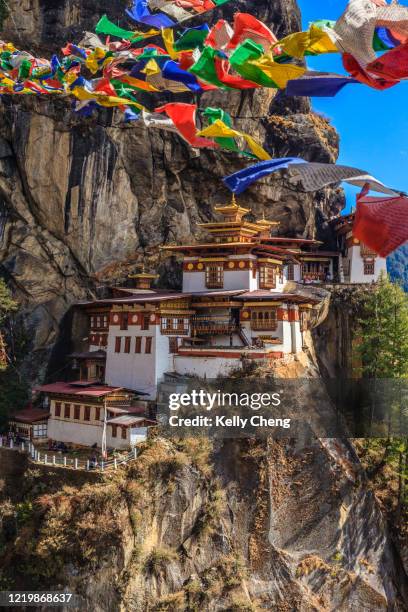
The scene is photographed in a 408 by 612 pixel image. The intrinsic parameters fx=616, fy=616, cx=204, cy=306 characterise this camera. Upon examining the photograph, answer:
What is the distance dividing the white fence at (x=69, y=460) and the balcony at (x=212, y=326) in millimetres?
8366

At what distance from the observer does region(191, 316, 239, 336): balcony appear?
31.5 m

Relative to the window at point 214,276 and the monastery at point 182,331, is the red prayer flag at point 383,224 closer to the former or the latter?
the monastery at point 182,331

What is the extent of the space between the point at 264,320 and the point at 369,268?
12631 mm

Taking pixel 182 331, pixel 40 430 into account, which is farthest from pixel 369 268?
pixel 40 430

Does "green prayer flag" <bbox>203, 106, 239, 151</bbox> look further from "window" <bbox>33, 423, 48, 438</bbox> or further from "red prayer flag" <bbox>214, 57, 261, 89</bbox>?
"window" <bbox>33, 423, 48, 438</bbox>

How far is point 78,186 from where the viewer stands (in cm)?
3569

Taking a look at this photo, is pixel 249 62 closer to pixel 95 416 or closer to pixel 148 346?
pixel 95 416

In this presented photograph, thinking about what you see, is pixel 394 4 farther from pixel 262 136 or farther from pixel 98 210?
pixel 262 136

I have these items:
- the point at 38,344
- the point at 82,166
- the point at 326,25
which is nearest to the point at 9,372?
the point at 38,344

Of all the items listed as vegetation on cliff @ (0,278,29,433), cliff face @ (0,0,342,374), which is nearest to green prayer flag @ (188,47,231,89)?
vegetation on cliff @ (0,278,29,433)

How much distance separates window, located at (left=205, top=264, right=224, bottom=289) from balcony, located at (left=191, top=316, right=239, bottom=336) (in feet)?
8.11

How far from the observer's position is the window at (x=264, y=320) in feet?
102

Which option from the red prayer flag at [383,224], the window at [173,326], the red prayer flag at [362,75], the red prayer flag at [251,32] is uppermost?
the red prayer flag at [251,32]

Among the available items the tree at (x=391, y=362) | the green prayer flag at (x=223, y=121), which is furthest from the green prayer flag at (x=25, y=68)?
the tree at (x=391, y=362)
